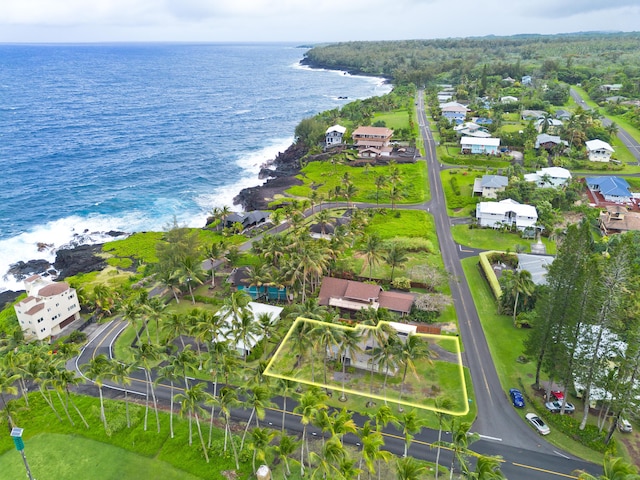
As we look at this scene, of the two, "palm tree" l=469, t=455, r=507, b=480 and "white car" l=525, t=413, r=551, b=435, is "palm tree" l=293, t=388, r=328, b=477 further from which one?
"white car" l=525, t=413, r=551, b=435

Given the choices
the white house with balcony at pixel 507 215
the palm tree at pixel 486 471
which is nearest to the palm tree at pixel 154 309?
the palm tree at pixel 486 471

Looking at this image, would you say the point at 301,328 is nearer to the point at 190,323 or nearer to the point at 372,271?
the point at 190,323

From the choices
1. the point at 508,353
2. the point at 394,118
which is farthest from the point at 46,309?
the point at 394,118

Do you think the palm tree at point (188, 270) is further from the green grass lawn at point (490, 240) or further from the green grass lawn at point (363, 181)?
the green grass lawn at point (490, 240)

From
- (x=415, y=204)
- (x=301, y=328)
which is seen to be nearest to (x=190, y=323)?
(x=301, y=328)

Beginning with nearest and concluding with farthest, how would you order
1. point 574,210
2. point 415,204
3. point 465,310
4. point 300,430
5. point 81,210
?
point 300,430 < point 465,310 < point 574,210 < point 415,204 < point 81,210
